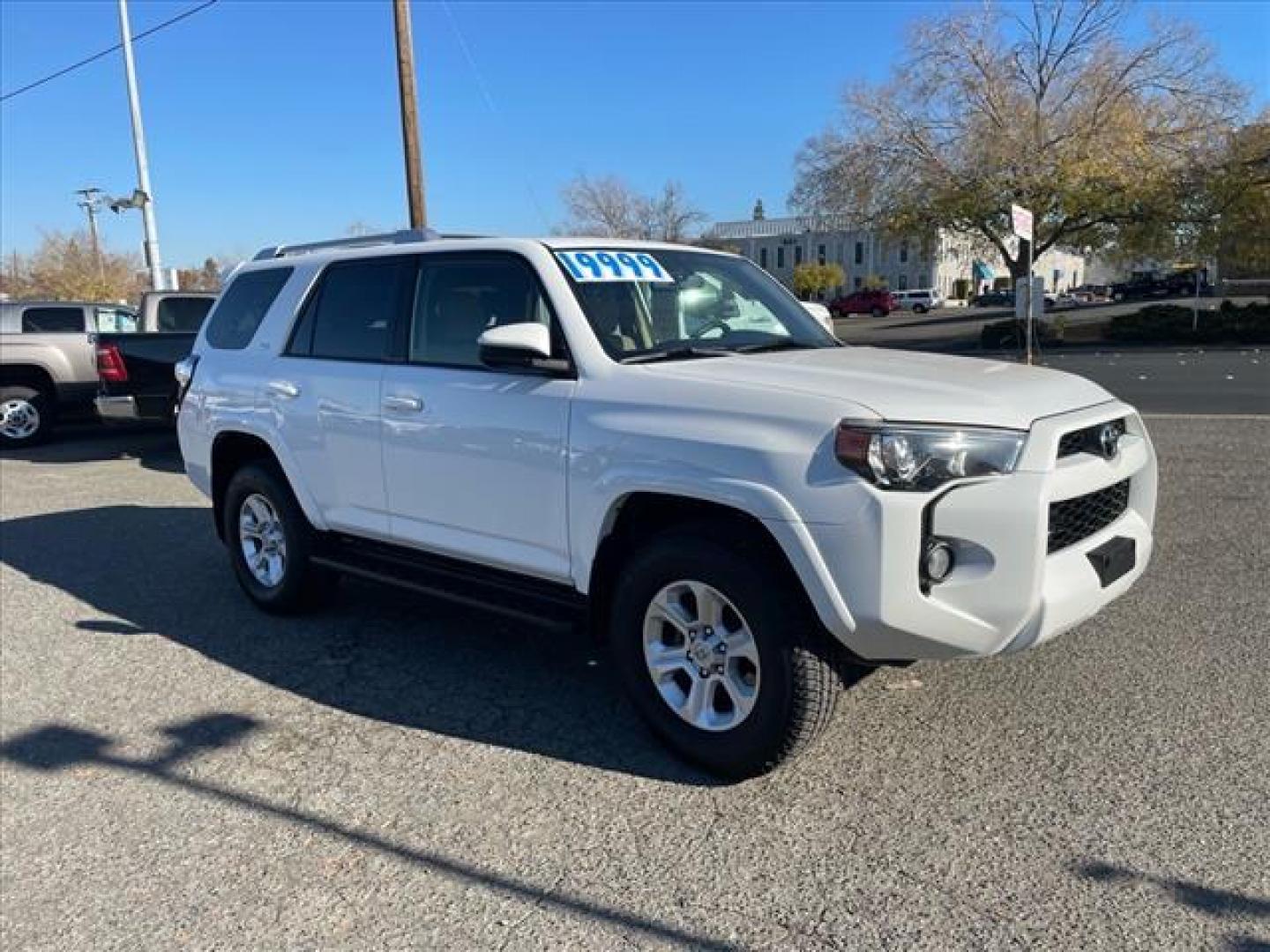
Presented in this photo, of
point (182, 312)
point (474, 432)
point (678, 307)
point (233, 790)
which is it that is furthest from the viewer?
point (182, 312)

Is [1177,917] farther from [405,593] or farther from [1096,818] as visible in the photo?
[405,593]

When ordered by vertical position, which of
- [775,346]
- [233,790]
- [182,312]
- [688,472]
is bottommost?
[233,790]

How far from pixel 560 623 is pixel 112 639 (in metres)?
2.88

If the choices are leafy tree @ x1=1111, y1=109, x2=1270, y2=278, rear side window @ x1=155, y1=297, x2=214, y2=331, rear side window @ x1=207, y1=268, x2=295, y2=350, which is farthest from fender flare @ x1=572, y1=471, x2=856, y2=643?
leafy tree @ x1=1111, y1=109, x2=1270, y2=278

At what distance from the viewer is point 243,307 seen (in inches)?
221

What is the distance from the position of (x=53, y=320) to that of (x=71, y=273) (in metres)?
53.1

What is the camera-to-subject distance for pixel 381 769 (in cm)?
368

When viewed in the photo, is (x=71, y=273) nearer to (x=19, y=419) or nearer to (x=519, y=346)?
(x=19, y=419)

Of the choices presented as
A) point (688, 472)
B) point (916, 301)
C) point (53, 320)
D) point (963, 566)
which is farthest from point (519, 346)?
point (916, 301)

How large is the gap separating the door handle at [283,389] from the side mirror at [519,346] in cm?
162

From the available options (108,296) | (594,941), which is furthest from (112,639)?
(108,296)

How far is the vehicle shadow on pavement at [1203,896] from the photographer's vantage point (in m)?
2.51

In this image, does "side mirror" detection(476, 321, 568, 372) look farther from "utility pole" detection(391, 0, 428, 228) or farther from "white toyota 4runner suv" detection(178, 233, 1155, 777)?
"utility pole" detection(391, 0, 428, 228)

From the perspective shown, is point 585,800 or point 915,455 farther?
point 585,800
